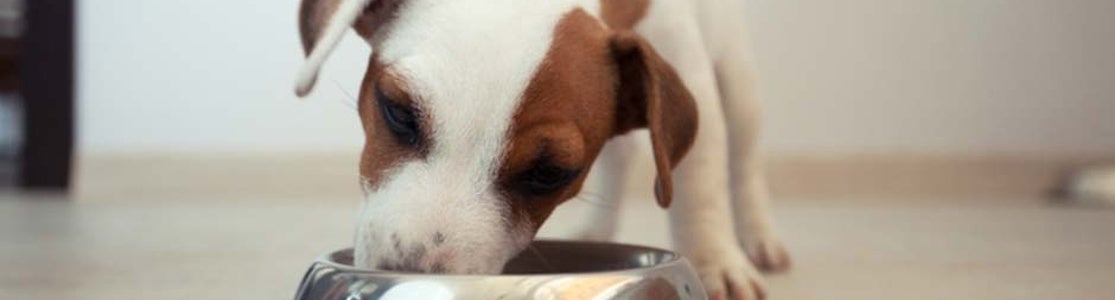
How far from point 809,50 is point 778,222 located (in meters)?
0.78

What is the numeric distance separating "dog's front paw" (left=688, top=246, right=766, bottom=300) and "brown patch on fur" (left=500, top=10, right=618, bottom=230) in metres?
0.26

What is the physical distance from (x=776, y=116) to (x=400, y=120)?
7.41 feet

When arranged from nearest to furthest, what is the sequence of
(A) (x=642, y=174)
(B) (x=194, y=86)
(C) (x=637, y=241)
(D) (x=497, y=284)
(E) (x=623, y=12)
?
(D) (x=497, y=284), (E) (x=623, y=12), (C) (x=637, y=241), (B) (x=194, y=86), (A) (x=642, y=174)

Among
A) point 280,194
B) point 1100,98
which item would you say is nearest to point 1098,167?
point 1100,98

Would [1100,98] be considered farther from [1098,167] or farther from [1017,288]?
[1017,288]

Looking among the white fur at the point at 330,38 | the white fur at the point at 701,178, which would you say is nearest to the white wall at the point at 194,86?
the white fur at the point at 701,178

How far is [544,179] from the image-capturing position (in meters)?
1.10

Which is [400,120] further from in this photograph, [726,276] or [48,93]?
[48,93]

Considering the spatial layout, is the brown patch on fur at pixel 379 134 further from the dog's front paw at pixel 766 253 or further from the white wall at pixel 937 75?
the white wall at pixel 937 75

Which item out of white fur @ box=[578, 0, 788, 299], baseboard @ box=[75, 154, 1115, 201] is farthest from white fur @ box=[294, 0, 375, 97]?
baseboard @ box=[75, 154, 1115, 201]

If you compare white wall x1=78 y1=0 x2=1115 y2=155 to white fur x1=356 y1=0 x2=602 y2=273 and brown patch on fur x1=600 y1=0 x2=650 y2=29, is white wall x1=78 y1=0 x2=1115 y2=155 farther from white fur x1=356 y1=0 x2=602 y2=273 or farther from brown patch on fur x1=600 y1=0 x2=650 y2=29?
white fur x1=356 y1=0 x2=602 y2=273

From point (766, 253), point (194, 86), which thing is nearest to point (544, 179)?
point (766, 253)

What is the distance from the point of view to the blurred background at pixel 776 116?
289cm

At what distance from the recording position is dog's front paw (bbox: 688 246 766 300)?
138cm
